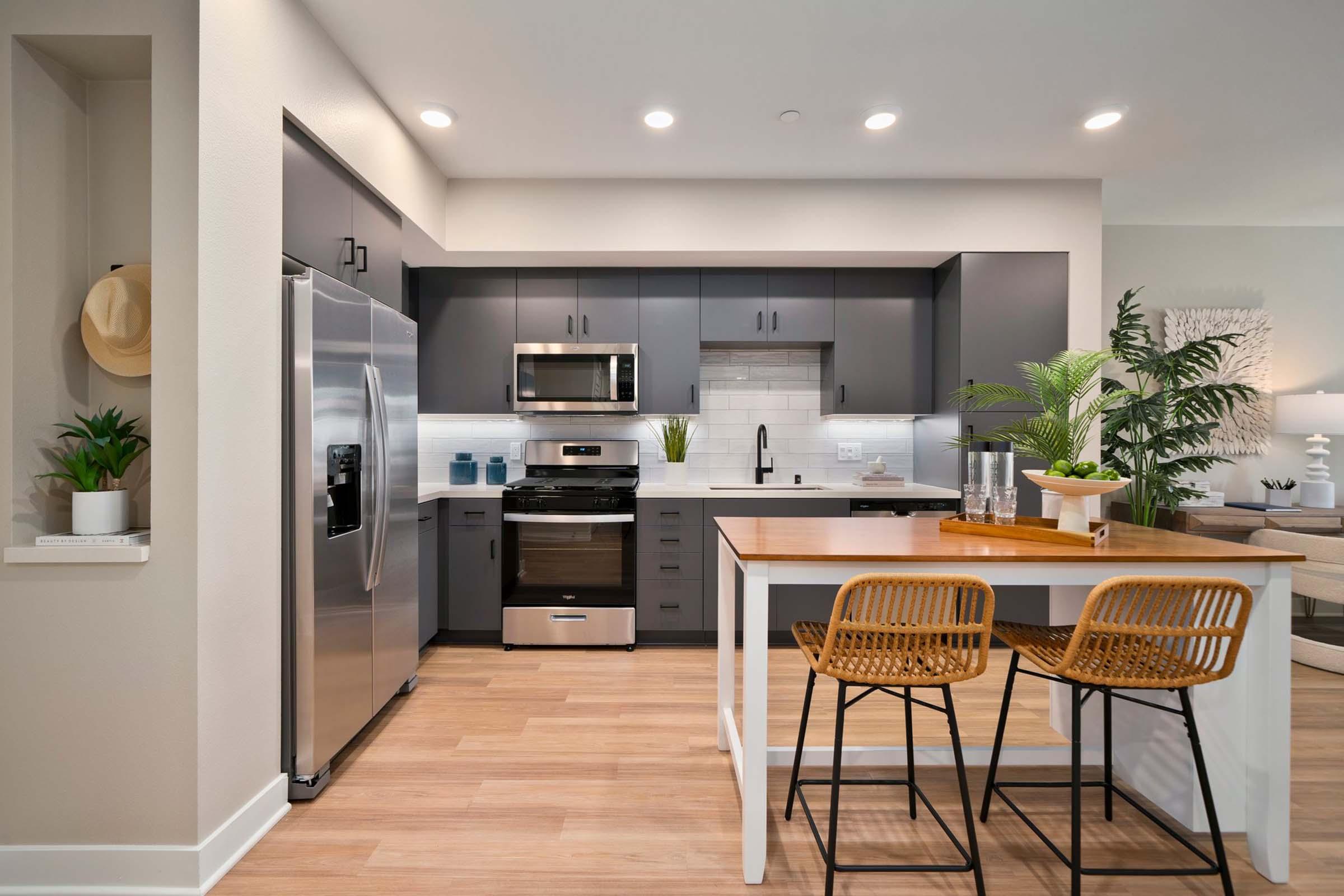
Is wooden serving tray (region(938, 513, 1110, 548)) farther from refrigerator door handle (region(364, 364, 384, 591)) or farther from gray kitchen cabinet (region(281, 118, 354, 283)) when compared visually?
gray kitchen cabinet (region(281, 118, 354, 283))

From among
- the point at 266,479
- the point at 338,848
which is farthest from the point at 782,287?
the point at 338,848

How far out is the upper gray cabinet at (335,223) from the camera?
2131 millimetres

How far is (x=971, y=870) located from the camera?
177 centimetres

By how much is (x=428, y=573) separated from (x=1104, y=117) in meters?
4.00

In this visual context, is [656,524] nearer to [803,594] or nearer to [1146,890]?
[803,594]

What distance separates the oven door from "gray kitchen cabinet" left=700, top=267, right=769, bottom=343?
1.29 m

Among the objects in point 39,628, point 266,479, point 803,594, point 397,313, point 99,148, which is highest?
point 99,148

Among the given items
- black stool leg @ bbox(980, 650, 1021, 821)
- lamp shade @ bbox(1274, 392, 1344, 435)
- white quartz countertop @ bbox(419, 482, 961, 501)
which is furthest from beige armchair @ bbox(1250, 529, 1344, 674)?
black stool leg @ bbox(980, 650, 1021, 821)

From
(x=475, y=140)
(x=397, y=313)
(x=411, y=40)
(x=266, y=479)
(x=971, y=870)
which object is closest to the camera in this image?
(x=971, y=870)

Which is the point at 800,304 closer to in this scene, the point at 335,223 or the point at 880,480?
the point at 880,480

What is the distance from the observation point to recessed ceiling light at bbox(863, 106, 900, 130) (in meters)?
2.80

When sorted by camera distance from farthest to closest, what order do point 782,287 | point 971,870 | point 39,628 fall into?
point 782,287 → point 971,870 → point 39,628

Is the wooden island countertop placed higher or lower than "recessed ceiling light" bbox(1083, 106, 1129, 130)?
lower

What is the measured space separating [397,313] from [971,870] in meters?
2.84
